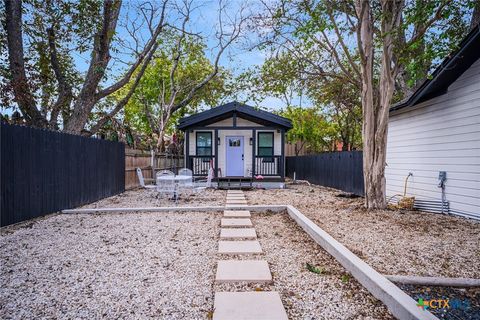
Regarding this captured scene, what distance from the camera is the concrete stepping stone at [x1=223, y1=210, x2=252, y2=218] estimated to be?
5941 millimetres

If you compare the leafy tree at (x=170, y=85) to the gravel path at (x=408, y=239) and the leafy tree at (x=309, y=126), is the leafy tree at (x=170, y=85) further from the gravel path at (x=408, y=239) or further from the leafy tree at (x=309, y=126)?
the gravel path at (x=408, y=239)

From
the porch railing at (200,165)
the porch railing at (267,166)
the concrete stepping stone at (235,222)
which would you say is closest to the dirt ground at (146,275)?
the concrete stepping stone at (235,222)

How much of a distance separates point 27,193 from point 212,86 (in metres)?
14.9

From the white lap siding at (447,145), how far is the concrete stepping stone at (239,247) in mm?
4514

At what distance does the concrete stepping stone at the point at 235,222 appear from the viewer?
514cm

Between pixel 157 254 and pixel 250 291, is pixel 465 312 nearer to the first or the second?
pixel 250 291

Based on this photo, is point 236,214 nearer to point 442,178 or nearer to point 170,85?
point 442,178

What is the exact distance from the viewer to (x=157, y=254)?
3.66 metres

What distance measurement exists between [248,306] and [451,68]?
587cm

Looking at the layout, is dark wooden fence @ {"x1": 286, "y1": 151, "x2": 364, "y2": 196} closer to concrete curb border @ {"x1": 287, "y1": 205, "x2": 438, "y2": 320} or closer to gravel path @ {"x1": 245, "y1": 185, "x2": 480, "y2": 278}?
gravel path @ {"x1": 245, "y1": 185, "x2": 480, "y2": 278}

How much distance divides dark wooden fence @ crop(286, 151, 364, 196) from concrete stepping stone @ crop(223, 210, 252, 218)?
446 centimetres

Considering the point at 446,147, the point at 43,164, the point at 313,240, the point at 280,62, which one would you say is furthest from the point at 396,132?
the point at 43,164

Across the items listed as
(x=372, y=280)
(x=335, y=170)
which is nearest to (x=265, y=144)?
(x=335, y=170)

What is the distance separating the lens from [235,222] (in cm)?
537
